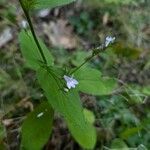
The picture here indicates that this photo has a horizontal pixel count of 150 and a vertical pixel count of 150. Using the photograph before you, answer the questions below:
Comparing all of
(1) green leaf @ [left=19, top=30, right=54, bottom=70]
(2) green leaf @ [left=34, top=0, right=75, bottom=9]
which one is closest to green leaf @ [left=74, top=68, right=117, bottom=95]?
(1) green leaf @ [left=19, top=30, right=54, bottom=70]

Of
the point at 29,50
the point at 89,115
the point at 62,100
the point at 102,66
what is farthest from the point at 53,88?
the point at 102,66

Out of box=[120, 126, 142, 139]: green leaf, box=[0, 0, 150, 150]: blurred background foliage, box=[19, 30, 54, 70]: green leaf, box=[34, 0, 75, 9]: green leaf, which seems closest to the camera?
box=[34, 0, 75, 9]: green leaf

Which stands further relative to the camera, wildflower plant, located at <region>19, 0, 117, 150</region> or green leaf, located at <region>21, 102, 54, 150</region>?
green leaf, located at <region>21, 102, 54, 150</region>

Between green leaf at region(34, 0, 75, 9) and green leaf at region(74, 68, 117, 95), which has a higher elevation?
green leaf at region(34, 0, 75, 9)

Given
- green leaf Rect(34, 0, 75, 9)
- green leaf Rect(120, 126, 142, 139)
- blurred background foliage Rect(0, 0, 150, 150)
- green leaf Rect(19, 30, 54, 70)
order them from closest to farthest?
1. green leaf Rect(34, 0, 75, 9)
2. green leaf Rect(19, 30, 54, 70)
3. green leaf Rect(120, 126, 142, 139)
4. blurred background foliage Rect(0, 0, 150, 150)

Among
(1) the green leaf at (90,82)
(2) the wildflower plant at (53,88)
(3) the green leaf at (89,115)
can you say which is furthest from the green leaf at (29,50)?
(3) the green leaf at (89,115)

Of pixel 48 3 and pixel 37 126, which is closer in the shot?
pixel 48 3

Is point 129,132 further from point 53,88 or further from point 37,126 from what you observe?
point 53,88

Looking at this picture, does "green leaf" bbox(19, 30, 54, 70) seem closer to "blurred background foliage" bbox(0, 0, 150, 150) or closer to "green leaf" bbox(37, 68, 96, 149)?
"green leaf" bbox(37, 68, 96, 149)
